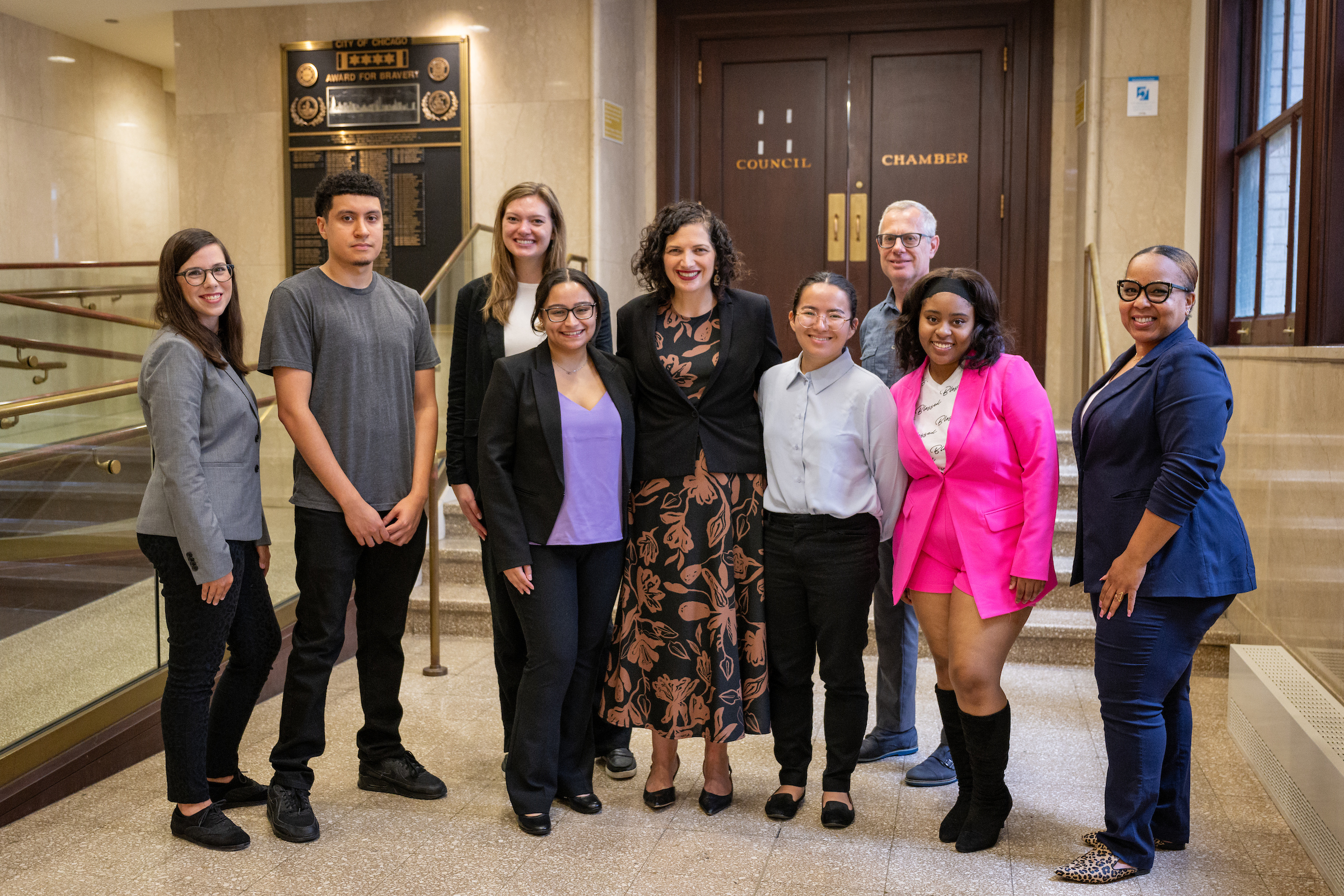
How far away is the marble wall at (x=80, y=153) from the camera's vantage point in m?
7.68

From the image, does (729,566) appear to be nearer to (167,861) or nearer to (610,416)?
(610,416)

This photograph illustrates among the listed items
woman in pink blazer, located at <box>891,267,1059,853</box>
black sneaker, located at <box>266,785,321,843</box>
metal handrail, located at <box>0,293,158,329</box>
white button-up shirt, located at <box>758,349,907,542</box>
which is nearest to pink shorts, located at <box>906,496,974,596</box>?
woman in pink blazer, located at <box>891,267,1059,853</box>

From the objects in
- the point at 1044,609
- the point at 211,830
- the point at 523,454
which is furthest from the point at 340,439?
the point at 1044,609

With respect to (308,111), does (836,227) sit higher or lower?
lower

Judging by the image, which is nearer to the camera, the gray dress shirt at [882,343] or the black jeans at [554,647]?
the black jeans at [554,647]

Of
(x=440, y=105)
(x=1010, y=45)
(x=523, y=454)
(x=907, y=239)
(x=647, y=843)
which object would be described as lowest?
(x=647, y=843)

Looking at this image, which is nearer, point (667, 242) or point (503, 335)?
point (667, 242)

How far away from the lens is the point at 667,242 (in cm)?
279

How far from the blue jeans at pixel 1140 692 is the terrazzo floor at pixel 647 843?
15cm

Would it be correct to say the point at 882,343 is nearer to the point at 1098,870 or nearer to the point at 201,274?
the point at 1098,870

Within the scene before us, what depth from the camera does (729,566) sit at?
2787mm

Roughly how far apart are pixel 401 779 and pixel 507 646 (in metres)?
0.53

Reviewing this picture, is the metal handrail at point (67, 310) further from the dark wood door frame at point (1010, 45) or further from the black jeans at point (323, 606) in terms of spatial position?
the dark wood door frame at point (1010, 45)

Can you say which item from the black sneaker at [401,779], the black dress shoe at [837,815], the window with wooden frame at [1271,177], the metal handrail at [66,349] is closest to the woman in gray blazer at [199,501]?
the black sneaker at [401,779]
